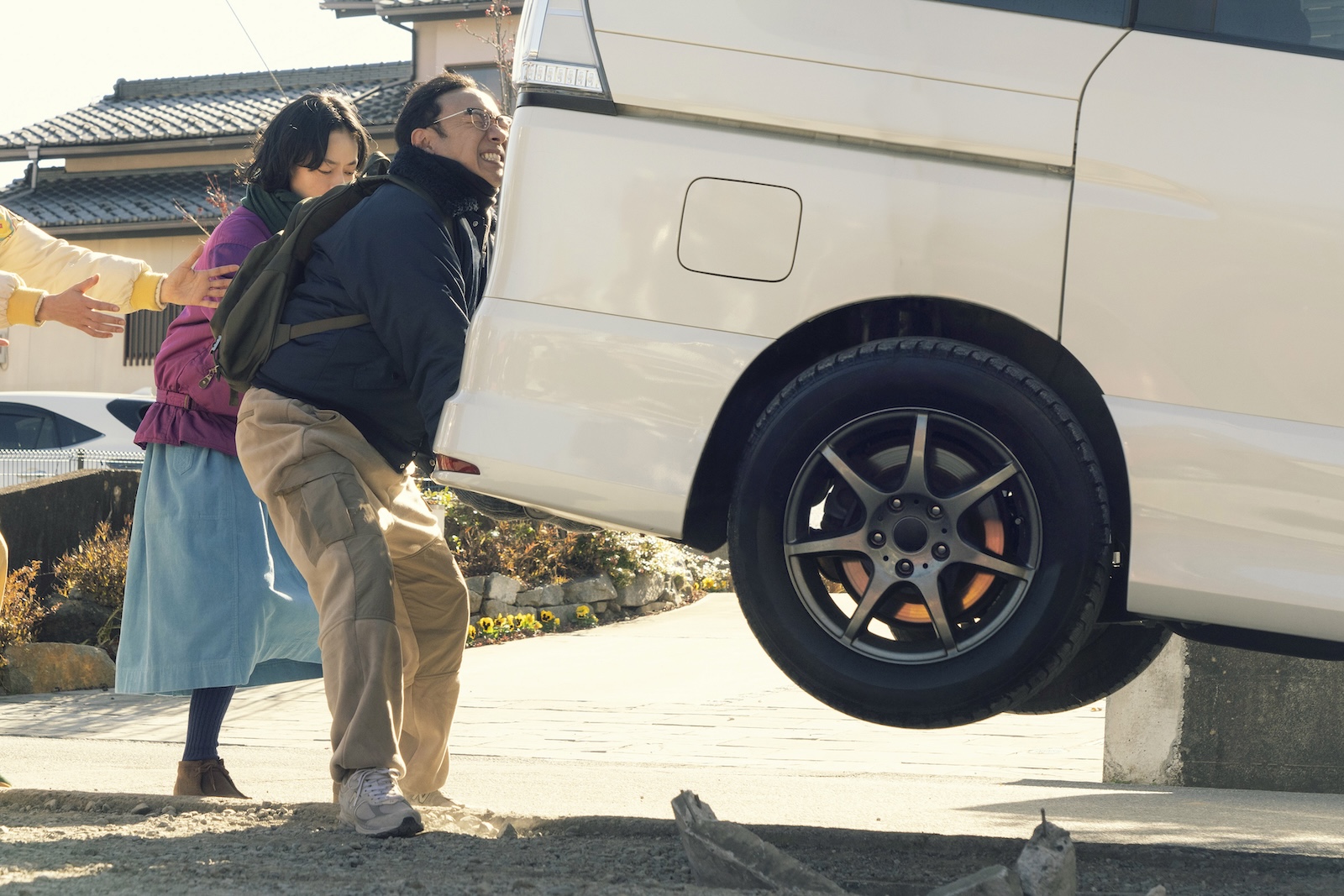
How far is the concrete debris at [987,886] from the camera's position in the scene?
99.0 inches

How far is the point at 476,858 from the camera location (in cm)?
293

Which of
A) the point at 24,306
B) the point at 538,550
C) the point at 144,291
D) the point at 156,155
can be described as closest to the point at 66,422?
the point at 538,550

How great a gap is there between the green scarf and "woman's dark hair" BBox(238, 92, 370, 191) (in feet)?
0.06

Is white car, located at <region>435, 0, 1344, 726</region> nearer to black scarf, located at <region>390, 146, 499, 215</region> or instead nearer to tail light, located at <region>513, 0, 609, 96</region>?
tail light, located at <region>513, 0, 609, 96</region>

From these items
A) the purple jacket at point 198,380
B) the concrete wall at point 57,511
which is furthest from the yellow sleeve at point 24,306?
the concrete wall at point 57,511

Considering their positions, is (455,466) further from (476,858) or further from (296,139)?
(296,139)

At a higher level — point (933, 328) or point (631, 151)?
point (631, 151)

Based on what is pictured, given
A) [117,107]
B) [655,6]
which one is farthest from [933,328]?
[117,107]

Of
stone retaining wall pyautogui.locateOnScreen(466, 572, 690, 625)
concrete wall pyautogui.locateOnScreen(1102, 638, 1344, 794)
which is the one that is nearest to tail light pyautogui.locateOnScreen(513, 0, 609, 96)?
concrete wall pyautogui.locateOnScreen(1102, 638, 1344, 794)

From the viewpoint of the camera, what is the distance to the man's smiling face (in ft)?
11.5

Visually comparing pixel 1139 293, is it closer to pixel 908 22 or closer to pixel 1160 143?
pixel 1160 143

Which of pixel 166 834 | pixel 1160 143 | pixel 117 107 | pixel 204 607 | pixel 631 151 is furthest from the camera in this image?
pixel 117 107

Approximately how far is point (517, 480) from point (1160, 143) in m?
1.34

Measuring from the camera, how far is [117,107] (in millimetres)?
22656
